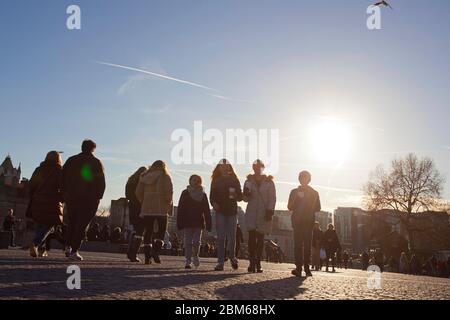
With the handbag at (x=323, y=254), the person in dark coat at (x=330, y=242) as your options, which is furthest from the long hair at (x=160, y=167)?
the handbag at (x=323, y=254)

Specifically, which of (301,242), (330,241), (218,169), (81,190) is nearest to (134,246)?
(81,190)

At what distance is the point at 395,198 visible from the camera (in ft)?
165

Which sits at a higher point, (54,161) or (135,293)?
(54,161)

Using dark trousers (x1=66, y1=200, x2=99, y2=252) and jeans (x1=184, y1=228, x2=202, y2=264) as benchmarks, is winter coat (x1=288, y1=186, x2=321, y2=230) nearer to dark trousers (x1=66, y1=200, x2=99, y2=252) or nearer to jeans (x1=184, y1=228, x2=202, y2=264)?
jeans (x1=184, y1=228, x2=202, y2=264)

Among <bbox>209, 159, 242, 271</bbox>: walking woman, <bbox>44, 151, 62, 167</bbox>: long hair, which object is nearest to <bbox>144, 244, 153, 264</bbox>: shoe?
<bbox>209, 159, 242, 271</bbox>: walking woman

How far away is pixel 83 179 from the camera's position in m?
8.56

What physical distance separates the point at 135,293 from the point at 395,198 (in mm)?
49845

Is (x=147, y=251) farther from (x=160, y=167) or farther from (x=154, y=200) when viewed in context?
(x=160, y=167)

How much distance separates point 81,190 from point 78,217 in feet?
1.58

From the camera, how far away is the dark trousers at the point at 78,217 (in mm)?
8469
